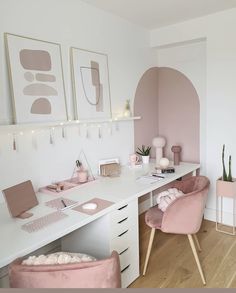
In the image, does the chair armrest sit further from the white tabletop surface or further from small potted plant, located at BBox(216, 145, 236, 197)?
small potted plant, located at BBox(216, 145, 236, 197)

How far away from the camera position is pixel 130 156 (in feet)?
9.30

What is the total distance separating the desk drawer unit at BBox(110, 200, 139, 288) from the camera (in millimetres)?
1761

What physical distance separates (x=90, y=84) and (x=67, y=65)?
11.5 inches

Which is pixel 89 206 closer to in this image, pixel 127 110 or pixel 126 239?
pixel 126 239

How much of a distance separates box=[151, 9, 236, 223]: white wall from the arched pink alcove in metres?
0.25

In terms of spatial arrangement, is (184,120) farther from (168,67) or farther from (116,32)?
(116,32)

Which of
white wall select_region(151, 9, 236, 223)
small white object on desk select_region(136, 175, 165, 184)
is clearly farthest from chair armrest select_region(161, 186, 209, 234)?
white wall select_region(151, 9, 236, 223)

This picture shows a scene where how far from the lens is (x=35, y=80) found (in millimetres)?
1937

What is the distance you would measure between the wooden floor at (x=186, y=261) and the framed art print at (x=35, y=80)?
146cm

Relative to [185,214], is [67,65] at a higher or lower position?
higher

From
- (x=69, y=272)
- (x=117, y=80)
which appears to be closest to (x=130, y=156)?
(x=117, y=80)

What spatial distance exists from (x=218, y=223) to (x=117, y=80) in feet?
6.50

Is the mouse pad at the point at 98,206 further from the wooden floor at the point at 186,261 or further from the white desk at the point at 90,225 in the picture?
the wooden floor at the point at 186,261

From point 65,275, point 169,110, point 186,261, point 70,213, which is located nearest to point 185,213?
point 186,261
